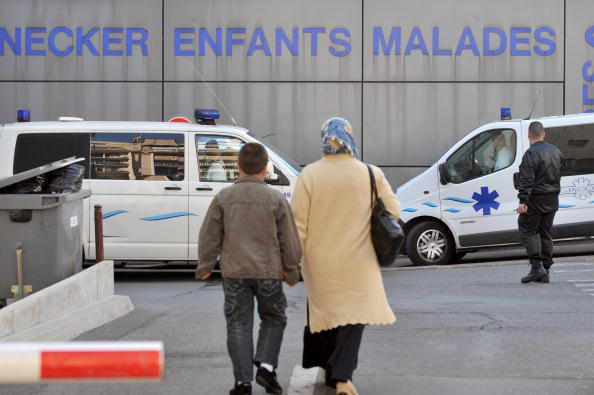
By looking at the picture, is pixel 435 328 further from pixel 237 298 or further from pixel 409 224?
pixel 409 224

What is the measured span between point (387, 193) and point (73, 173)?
14.3 ft

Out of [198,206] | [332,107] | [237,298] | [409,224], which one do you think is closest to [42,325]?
[237,298]

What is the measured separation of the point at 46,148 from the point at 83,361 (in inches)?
419

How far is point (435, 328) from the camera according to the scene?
29.7ft

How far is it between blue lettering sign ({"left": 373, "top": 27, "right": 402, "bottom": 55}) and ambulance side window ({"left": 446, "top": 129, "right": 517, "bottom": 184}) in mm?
5343

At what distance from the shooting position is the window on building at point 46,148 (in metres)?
13.5

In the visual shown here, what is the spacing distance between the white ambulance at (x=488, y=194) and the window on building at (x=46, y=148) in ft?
14.2

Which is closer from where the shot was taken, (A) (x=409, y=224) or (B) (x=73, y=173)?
(B) (x=73, y=173)

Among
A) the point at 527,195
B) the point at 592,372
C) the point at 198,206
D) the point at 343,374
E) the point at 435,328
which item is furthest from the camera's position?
the point at 198,206

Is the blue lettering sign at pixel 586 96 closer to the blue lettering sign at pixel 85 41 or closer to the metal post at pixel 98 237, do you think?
the blue lettering sign at pixel 85 41

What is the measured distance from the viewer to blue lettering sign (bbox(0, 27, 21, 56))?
20406 mm

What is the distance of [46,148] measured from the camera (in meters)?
13.6

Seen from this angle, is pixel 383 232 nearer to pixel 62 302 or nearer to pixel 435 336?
pixel 435 336

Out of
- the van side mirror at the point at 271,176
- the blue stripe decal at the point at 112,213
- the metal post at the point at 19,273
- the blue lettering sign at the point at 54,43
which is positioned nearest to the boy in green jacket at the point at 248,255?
the metal post at the point at 19,273
